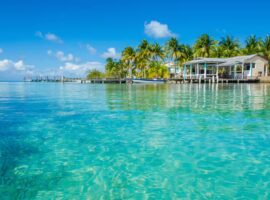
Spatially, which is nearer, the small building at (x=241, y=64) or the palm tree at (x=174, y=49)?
the small building at (x=241, y=64)

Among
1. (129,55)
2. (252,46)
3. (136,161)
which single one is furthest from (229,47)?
(136,161)

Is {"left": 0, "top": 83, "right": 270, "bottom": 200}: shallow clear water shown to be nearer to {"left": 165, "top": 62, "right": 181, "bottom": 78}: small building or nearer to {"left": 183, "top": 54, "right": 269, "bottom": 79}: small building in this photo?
{"left": 183, "top": 54, "right": 269, "bottom": 79}: small building

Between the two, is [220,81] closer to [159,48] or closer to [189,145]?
[159,48]

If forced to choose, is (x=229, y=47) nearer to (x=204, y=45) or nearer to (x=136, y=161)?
(x=204, y=45)

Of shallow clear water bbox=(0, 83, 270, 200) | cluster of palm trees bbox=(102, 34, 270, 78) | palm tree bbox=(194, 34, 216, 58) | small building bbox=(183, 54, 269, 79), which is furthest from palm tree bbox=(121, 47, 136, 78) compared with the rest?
shallow clear water bbox=(0, 83, 270, 200)

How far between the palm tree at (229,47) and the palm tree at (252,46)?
2464 mm

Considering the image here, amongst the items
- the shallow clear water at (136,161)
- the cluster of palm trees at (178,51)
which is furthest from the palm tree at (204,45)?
the shallow clear water at (136,161)

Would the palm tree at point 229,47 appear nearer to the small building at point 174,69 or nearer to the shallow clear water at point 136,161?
the small building at point 174,69

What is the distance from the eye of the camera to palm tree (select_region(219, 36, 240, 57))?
5838 centimetres

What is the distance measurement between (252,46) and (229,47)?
5.43m

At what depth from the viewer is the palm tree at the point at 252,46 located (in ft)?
178

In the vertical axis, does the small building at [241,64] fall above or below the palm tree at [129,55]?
below

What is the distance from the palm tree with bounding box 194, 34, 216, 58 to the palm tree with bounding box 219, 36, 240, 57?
333 cm

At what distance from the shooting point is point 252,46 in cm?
5600
